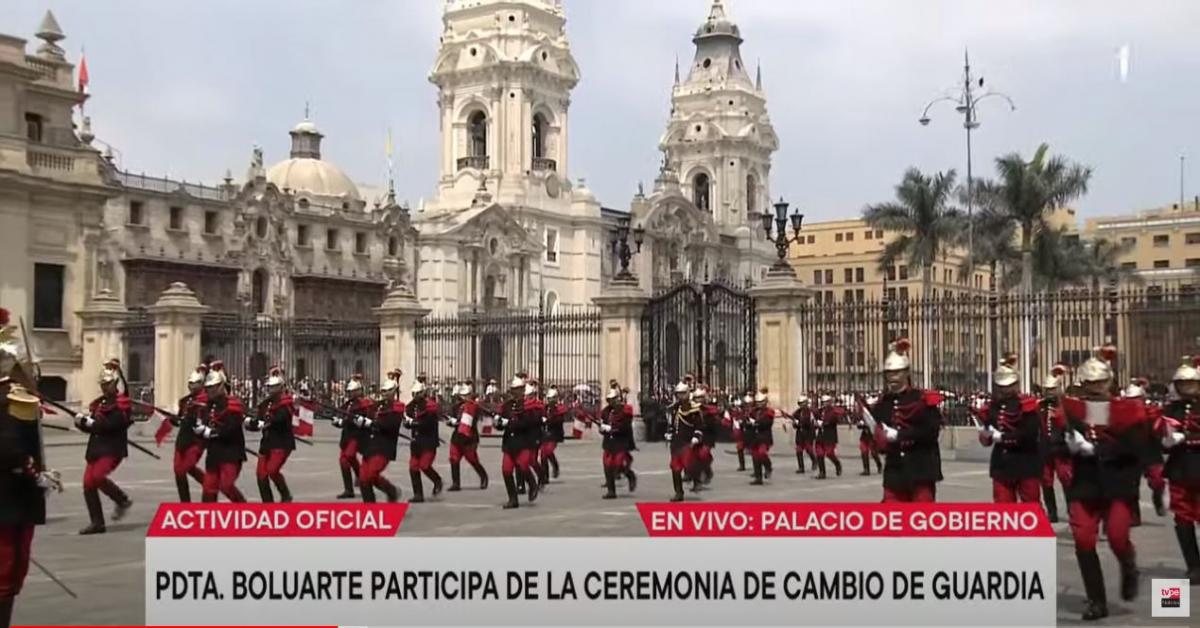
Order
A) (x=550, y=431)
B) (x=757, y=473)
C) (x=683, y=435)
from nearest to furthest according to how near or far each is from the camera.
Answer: (x=683, y=435) < (x=550, y=431) < (x=757, y=473)

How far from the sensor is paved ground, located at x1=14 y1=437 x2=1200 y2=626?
8.66 meters

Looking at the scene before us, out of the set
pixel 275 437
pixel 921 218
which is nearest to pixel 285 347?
pixel 275 437

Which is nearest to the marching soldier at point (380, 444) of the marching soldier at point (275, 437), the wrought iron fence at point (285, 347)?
the marching soldier at point (275, 437)

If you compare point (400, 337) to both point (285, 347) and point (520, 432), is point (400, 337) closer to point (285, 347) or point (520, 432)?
point (285, 347)

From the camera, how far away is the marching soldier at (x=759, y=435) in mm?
18547

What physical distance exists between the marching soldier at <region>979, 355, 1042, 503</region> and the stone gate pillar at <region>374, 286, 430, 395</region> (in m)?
21.0

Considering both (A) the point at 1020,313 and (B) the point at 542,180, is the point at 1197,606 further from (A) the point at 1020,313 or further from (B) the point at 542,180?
(B) the point at 542,180

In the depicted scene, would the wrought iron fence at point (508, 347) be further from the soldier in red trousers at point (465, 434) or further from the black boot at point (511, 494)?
the black boot at point (511, 494)

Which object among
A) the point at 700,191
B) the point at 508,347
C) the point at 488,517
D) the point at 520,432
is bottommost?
the point at 488,517

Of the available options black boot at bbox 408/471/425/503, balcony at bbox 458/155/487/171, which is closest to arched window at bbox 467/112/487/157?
balcony at bbox 458/155/487/171

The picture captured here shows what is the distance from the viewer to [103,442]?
12.8m

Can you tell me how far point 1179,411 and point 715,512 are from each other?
6614 mm

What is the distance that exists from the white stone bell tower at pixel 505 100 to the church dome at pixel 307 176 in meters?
4.84

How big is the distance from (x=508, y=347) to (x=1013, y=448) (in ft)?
78.9
